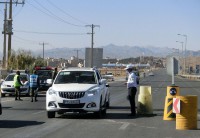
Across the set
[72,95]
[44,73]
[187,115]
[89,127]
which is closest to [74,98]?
[72,95]

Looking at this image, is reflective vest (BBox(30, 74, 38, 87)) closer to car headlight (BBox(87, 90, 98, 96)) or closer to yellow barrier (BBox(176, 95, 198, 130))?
car headlight (BBox(87, 90, 98, 96))

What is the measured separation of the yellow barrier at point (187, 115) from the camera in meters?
14.7

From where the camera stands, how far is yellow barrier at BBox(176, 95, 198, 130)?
14734mm

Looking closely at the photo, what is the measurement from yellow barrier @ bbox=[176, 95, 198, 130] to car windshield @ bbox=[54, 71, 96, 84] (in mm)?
4778

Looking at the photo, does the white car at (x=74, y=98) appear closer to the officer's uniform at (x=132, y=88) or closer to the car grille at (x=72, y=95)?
the car grille at (x=72, y=95)

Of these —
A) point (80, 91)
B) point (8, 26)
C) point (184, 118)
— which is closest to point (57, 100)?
point (80, 91)

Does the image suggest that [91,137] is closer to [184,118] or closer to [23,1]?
[184,118]

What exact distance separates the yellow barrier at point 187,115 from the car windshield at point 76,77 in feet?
15.7

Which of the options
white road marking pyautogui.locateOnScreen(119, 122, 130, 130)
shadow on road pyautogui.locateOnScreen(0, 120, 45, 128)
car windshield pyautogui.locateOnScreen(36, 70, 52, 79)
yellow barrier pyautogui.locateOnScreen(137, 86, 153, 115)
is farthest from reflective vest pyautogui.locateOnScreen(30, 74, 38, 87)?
white road marking pyautogui.locateOnScreen(119, 122, 130, 130)

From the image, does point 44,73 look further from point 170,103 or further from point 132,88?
point 170,103

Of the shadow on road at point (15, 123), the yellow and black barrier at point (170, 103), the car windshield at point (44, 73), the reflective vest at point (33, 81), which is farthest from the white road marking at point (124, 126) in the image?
the car windshield at point (44, 73)

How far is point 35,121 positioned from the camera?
1678 centimetres

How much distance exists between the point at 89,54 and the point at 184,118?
49645 millimetres

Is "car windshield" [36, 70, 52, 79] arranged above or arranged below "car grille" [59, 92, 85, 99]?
above
